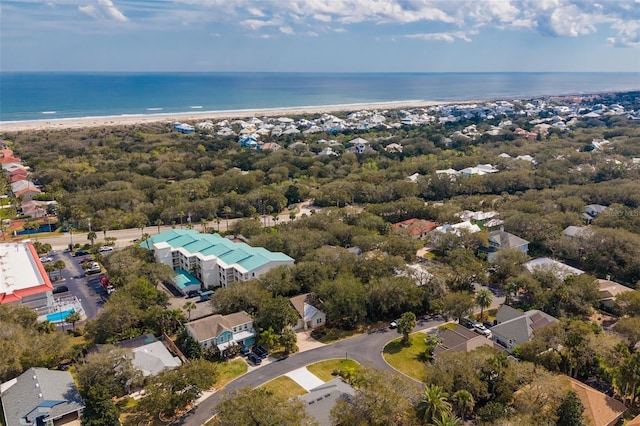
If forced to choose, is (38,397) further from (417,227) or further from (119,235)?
(417,227)

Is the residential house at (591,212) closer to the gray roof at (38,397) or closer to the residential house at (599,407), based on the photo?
the residential house at (599,407)

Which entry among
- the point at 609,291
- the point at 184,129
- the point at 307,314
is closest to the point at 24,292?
the point at 307,314

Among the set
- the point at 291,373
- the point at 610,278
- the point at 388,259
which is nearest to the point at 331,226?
the point at 388,259

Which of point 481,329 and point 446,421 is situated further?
point 481,329

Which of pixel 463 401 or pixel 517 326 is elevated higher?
pixel 463 401

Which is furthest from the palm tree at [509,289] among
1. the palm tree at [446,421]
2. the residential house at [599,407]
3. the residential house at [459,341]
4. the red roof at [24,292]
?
the red roof at [24,292]

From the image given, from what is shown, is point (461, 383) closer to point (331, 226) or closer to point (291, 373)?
point (291, 373)

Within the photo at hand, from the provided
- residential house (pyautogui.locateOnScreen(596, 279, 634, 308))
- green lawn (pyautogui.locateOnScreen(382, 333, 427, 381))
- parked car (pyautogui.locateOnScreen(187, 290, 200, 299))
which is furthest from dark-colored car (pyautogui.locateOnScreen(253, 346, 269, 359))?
residential house (pyautogui.locateOnScreen(596, 279, 634, 308))

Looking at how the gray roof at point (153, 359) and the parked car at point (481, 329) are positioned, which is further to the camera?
the parked car at point (481, 329)
